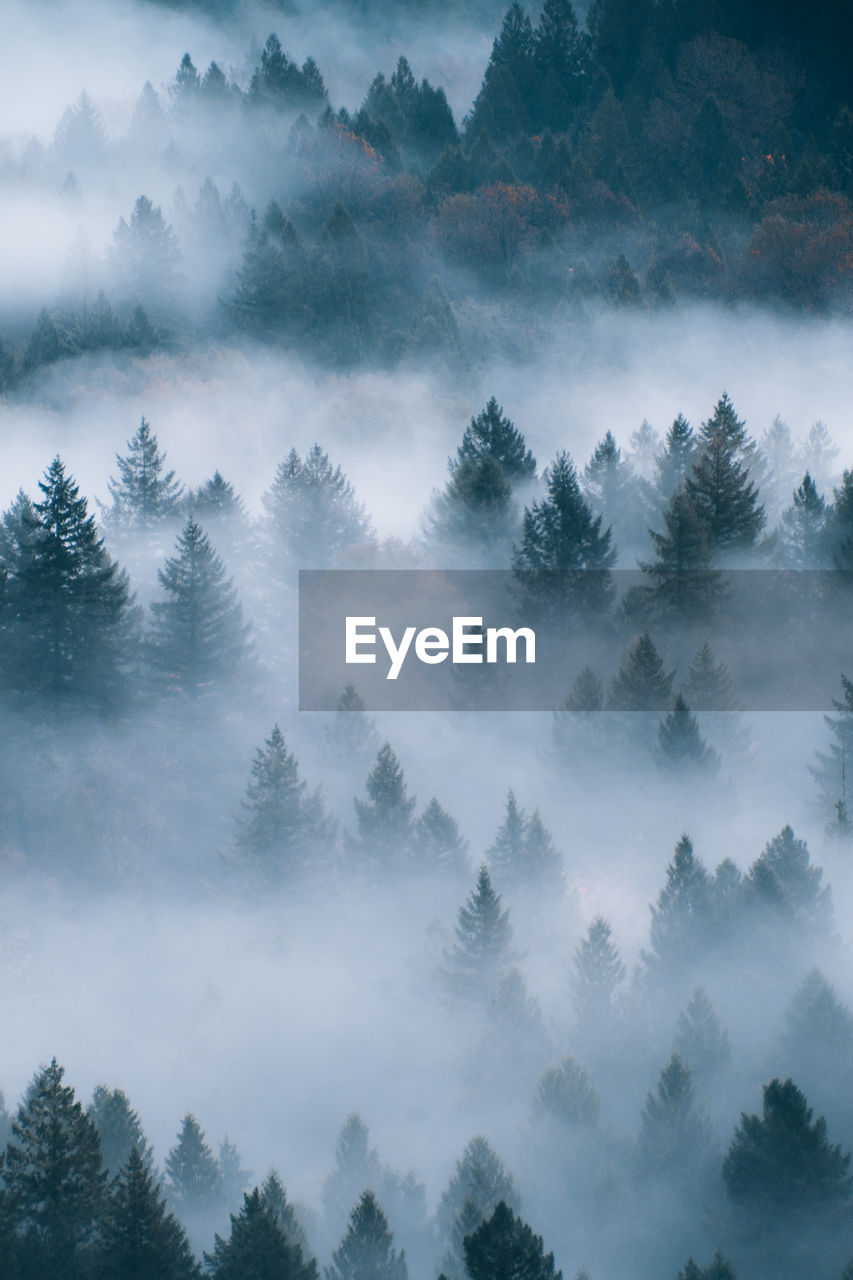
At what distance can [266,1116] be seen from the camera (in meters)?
45.4

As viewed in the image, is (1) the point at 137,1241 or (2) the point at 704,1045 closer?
(1) the point at 137,1241

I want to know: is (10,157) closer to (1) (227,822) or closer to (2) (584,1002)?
(1) (227,822)

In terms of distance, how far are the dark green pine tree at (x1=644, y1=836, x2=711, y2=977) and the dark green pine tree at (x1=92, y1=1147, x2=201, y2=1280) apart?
20.6 meters

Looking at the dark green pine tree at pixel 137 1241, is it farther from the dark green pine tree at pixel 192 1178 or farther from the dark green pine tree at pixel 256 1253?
Result: the dark green pine tree at pixel 192 1178

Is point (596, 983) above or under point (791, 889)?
under

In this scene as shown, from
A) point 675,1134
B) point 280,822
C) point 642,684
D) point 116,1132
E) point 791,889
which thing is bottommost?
point 675,1134

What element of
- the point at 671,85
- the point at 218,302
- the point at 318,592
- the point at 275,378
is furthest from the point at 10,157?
the point at 318,592

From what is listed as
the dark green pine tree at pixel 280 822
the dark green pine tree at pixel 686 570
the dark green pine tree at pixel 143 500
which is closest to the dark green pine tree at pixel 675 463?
the dark green pine tree at pixel 686 570

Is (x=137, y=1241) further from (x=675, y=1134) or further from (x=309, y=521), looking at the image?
(x=309, y=521)

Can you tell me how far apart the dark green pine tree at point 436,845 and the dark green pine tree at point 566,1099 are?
350 inches

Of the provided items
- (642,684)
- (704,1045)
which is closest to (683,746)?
(642,684)

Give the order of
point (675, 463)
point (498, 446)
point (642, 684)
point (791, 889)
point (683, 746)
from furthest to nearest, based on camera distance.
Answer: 1. point (675, 463)
2. point (498, 446)
3. point (642, 684)
4. point (683, 746)
5. point (791, 889)

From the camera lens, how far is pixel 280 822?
1844 inches

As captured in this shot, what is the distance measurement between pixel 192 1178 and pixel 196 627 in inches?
849
